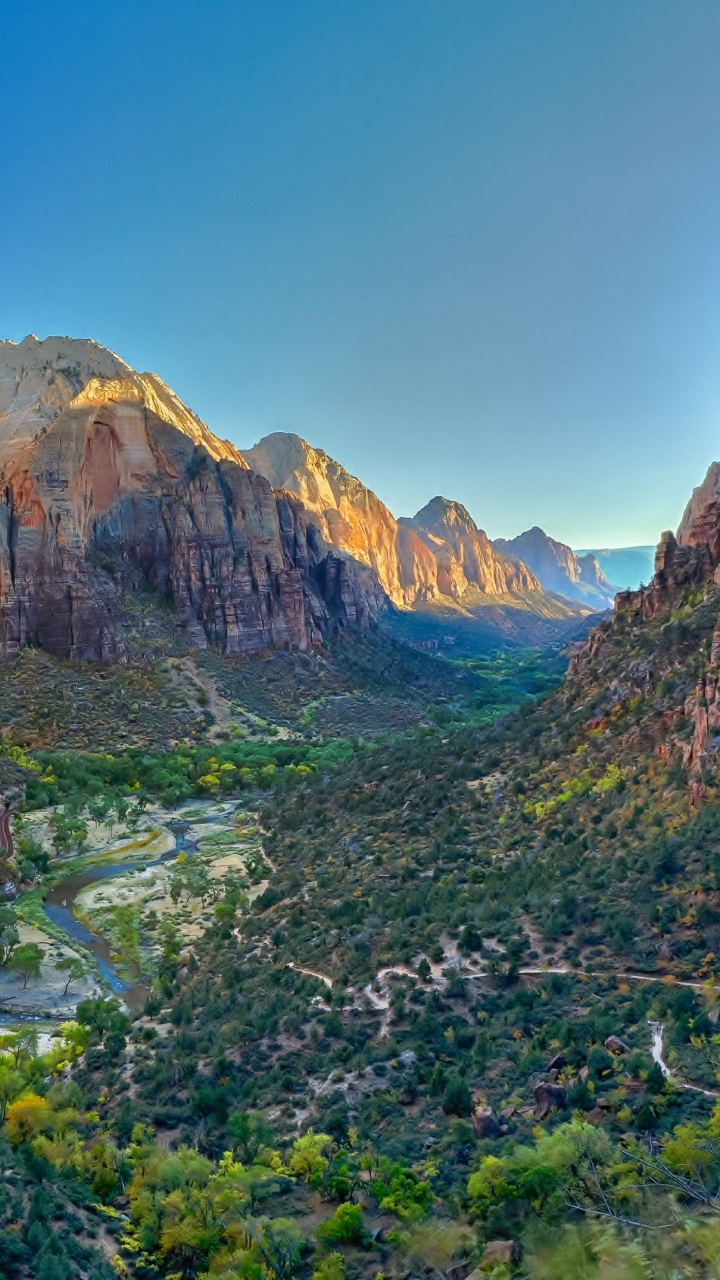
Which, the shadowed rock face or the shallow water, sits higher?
the shadowed rock face

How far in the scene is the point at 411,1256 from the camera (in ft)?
42.8

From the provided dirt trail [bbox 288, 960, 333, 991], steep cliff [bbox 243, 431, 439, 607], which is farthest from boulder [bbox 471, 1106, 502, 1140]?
steep cliff [bbox 243, 431, 439, 607]

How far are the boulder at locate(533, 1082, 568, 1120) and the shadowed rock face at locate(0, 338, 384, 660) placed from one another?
66.3 metres

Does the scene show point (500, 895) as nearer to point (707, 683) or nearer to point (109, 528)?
point (707, 683)

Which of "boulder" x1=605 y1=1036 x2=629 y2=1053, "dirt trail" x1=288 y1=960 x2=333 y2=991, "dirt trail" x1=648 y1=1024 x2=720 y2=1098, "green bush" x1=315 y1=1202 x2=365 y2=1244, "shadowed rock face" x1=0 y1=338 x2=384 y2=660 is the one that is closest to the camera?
"green bush" x1=315 y1=1202 x2=365 y2=1244

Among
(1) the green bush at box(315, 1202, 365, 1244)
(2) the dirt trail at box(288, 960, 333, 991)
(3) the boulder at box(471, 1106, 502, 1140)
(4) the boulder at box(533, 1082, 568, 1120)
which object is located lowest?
(2) the dirt trail at box(288, 960, 333, 991)

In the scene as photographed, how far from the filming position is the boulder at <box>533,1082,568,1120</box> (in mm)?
15523

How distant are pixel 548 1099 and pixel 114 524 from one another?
7982cm

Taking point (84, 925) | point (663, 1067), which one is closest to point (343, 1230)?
point (663, 1067)

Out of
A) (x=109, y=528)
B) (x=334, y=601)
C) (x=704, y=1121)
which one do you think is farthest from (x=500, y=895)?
(x=334, y=601)

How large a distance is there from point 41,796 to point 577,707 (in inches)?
1560

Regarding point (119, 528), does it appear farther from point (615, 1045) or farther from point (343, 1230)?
point (343, 1230)

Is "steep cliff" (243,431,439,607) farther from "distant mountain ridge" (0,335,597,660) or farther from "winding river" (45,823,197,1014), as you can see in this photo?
"winding river" (45,823,197,1014)

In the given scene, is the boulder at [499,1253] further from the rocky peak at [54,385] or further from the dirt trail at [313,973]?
the rocky peak at [54,385]
